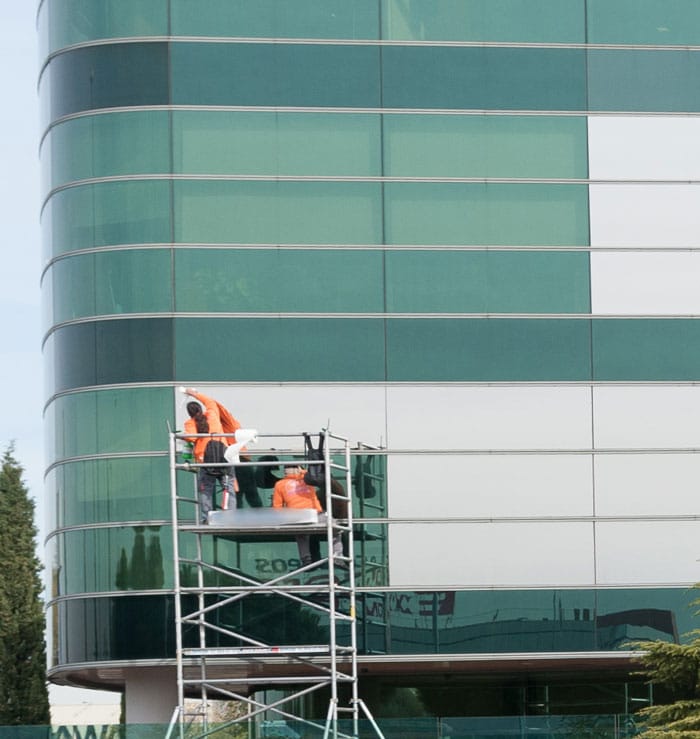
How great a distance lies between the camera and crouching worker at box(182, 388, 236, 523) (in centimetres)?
2758

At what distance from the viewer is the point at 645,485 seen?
29.3 m

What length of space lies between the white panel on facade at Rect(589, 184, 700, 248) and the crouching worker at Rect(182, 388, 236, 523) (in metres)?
6.72

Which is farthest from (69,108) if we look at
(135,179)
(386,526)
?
(386,526)

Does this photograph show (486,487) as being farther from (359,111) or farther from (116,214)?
(116,214)

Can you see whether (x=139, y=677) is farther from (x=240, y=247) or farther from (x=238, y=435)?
(x=240, y=247)

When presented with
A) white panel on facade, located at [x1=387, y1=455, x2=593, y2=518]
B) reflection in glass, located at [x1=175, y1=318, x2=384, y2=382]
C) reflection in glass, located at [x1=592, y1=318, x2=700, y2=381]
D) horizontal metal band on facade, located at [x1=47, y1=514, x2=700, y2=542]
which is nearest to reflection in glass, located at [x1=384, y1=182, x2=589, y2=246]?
reflection in glass, located at [x1=592, y1=318, x2=700, y2=381]

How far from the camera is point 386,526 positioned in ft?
94.6

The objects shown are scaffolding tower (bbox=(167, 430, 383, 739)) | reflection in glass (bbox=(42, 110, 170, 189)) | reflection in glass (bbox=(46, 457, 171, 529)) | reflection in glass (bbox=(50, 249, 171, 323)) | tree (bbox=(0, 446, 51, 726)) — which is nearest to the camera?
scaffolding tower (bbox=(167, 430, 383, 739))

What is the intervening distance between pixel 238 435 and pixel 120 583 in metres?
3.19

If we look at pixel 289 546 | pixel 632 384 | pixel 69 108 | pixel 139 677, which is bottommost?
pixel 139 677

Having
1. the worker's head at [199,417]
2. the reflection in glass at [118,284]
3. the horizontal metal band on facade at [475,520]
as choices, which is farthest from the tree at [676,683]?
the reflection in glass at [118,284]

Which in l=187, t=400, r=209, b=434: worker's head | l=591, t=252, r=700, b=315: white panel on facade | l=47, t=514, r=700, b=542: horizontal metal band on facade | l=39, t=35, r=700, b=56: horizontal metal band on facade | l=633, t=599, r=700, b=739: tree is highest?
l=39, t=35, r=700, b=56: horizontal metal band on facade

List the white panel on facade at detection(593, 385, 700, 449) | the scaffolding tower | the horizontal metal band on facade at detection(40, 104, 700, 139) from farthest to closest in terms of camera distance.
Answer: the horizontal metal band on facade at detection(40, 104, 700, 139)
the white panel on facade at detection(593, 385, 700, 449)
the scaffolding tower

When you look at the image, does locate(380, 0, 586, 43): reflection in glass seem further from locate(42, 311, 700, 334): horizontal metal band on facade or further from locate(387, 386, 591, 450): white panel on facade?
locate(387, 386, 591, 450): white panel on facade
